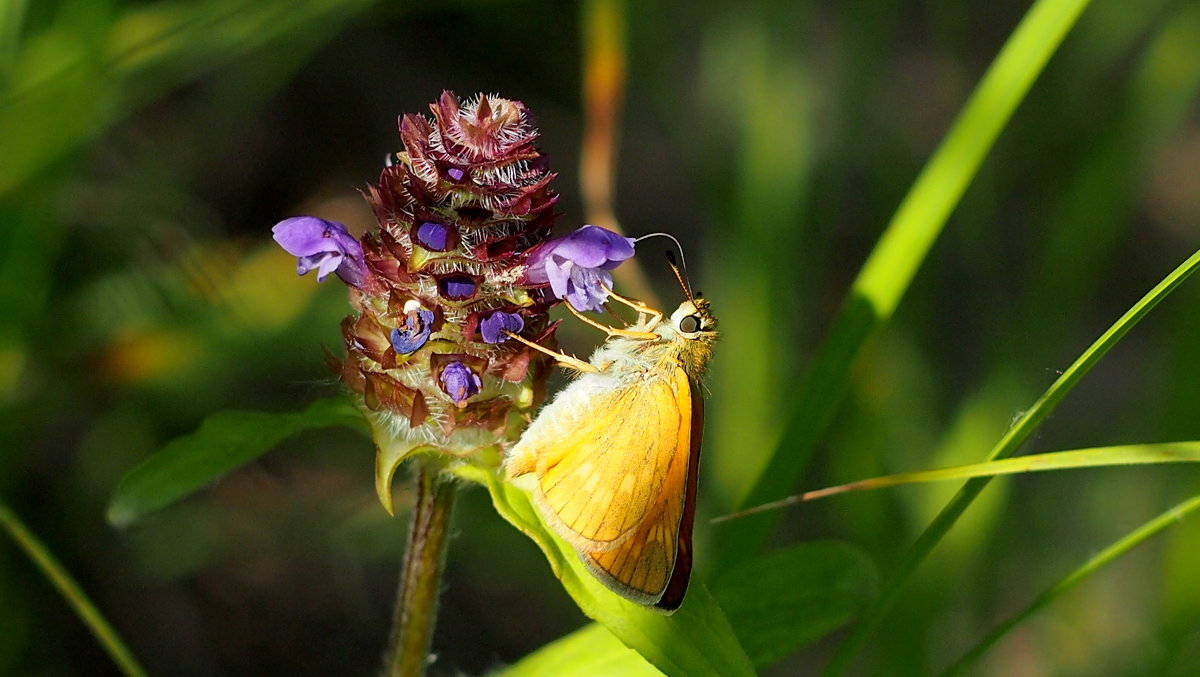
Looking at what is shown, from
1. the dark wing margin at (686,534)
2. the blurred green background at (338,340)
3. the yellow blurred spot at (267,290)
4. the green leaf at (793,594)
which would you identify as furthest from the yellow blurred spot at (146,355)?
the green leaf at (793,594)

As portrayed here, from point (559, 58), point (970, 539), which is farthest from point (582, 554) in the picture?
point (559, 58)

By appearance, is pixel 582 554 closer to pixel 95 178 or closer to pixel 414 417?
pixel 414 417

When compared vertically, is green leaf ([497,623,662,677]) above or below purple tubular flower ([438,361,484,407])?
below

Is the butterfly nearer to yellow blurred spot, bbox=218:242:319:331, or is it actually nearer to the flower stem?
the flower stem

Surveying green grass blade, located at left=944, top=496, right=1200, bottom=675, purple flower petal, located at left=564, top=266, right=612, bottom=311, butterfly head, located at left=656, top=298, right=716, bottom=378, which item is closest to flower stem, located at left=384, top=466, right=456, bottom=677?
purple flower petal, located at left=564, top=266, right=612, bottom=311

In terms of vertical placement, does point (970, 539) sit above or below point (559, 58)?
below
